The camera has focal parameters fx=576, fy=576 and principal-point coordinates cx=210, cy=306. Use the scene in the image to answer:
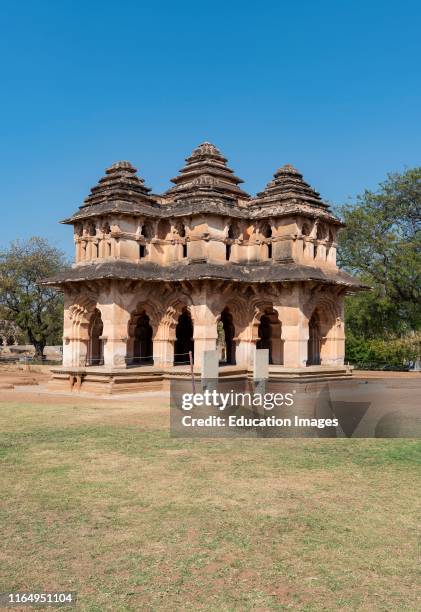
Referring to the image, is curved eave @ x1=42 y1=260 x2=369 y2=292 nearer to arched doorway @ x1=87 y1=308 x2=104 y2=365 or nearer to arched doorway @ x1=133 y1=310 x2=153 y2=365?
arched doorway @ x1=87 y1=308 x2=104 y2=365

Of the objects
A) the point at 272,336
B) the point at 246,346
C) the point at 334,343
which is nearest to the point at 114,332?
the point at 246,346

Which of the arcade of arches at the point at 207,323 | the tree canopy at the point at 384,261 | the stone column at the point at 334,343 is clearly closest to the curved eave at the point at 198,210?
the arcade of arches at the point at 207,323

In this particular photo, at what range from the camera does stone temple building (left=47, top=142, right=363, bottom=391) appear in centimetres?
2167

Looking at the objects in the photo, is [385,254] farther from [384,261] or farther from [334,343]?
[334,343]

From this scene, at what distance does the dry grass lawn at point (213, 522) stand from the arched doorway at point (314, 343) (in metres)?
13.3

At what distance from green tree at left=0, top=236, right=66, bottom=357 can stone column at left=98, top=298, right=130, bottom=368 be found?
19.3 m

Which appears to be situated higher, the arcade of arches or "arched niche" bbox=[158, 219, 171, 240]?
"arched niche" bbox=[158, 219, 171, 240]

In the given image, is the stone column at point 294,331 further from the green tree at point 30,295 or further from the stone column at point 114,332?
the green tree at point 30,295

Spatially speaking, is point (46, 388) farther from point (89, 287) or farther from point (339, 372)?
point (339, 372)

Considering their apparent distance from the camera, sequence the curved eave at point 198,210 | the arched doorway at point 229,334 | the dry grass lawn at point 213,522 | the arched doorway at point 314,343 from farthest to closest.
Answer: the arched doorway at point 314,343
the arched doorway at point 229,334
the curved eave at point 198,210
the dry grass lawn at point 213,522

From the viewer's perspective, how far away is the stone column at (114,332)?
21.3 metres

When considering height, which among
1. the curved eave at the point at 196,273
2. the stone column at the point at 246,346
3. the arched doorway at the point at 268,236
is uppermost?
the arched doorway at the point at 268,236

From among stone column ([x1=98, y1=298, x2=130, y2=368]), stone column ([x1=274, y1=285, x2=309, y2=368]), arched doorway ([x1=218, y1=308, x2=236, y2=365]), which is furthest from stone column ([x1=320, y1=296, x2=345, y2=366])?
stone column ([x1=98, y1=298, x2=130, y2=368])

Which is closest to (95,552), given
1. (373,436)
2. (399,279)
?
(373,436)
